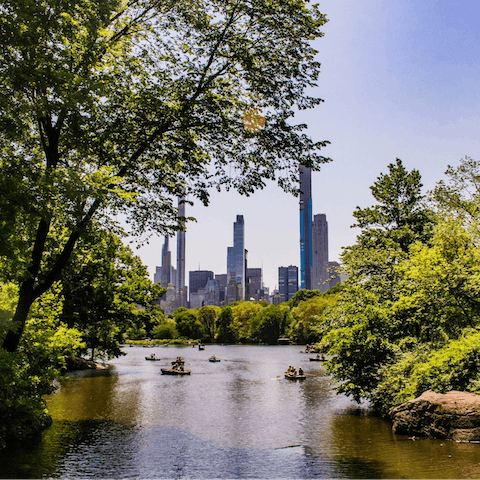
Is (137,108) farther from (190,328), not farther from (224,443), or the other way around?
(190,328)

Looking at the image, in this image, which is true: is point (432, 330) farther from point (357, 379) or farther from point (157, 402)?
point (157, 402)

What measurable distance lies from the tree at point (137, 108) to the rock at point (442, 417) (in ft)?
32.9

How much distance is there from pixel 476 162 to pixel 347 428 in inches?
903

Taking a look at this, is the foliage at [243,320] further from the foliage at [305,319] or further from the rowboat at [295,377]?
the rowboat at [295,377]

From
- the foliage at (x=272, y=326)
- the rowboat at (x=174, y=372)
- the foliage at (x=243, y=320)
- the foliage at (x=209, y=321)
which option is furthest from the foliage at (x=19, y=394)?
the foliage at (x=209, y=321)

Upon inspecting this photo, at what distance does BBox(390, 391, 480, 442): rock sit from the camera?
54.2 feet

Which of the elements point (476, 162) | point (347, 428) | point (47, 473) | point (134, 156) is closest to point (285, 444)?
point (347, 428)

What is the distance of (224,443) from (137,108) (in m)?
13.1

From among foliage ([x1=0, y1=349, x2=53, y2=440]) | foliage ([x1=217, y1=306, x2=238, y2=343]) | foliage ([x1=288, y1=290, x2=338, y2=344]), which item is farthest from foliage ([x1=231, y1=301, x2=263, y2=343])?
foliage ([x1=0, y1=349, x2=53, y2=440])

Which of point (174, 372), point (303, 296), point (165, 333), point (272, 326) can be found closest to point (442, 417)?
point (174, 372)

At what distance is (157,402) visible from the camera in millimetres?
29312

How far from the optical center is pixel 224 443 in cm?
1859

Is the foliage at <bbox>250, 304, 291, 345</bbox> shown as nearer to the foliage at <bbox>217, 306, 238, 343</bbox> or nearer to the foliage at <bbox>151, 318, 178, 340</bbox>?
the foliage at <bbox>217, 306, 238, 343</bbox>

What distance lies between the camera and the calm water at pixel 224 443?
14.2 metres
